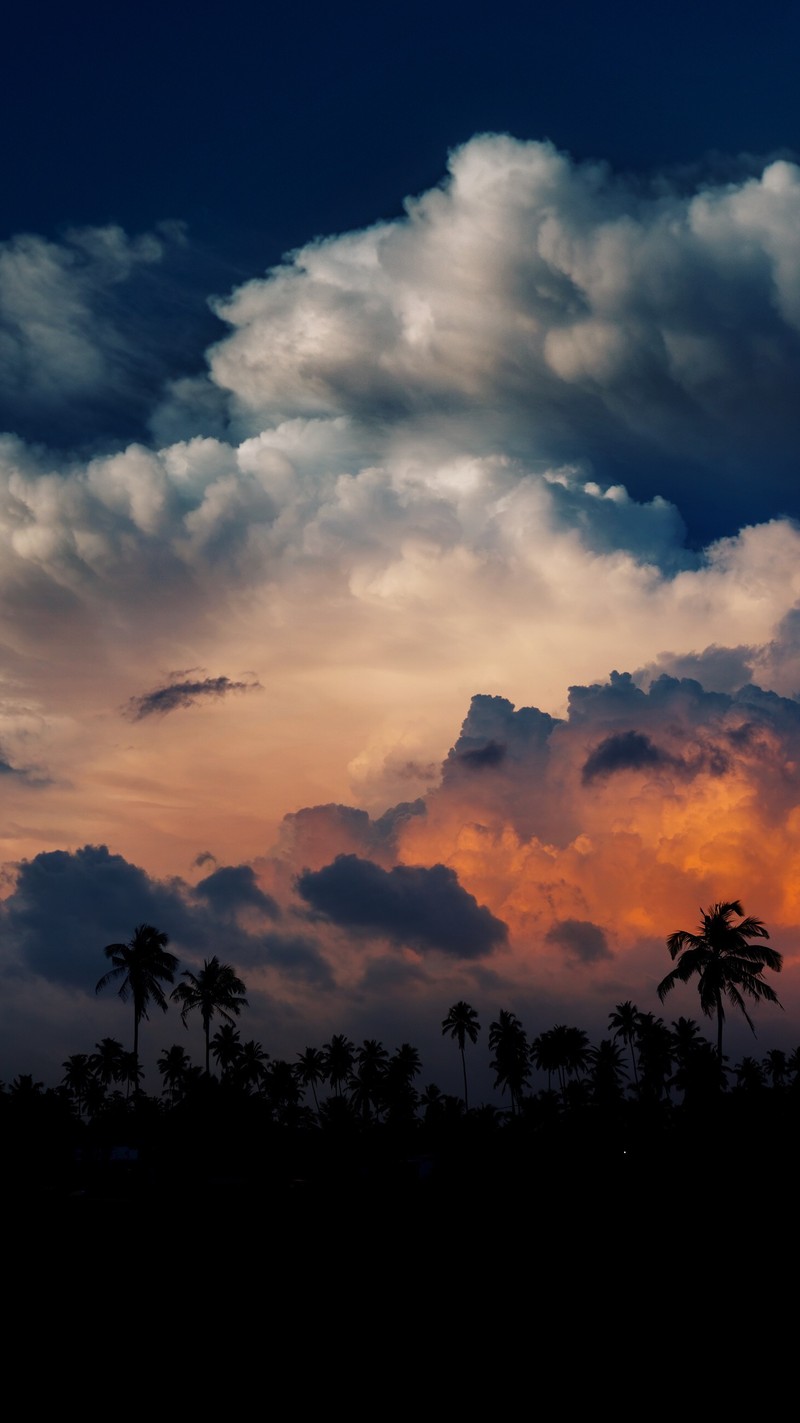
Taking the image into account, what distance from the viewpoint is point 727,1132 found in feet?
128

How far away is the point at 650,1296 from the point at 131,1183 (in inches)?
1544

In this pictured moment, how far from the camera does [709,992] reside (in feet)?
172

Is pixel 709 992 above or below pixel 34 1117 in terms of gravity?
above

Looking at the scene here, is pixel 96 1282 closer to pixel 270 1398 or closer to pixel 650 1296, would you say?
pixel 270 1398

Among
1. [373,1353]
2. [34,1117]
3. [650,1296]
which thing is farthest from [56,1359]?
[34,1117]

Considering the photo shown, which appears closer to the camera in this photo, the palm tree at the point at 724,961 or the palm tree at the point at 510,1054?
the palm tree at the point at 724,961

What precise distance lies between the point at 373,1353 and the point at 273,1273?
9711mm

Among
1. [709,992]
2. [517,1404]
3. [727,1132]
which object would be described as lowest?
[517,1404]

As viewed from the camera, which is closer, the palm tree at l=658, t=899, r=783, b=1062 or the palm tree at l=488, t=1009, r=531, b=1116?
the palm tree at l=658, t=899, r=783, b=1062

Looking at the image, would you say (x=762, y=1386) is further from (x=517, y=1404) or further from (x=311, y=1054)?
(x=311, y=1054)

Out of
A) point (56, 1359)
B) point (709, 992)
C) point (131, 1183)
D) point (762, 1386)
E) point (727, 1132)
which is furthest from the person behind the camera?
point (131, 1183)

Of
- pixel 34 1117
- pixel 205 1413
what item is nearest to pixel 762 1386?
pixel 205 1413

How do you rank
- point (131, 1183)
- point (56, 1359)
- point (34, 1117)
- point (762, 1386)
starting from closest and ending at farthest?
point (762, 1386)
point (56, 1359)
point (131, 1183)
point (34, 1117)

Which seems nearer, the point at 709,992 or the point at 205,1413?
the point at 205,1413
